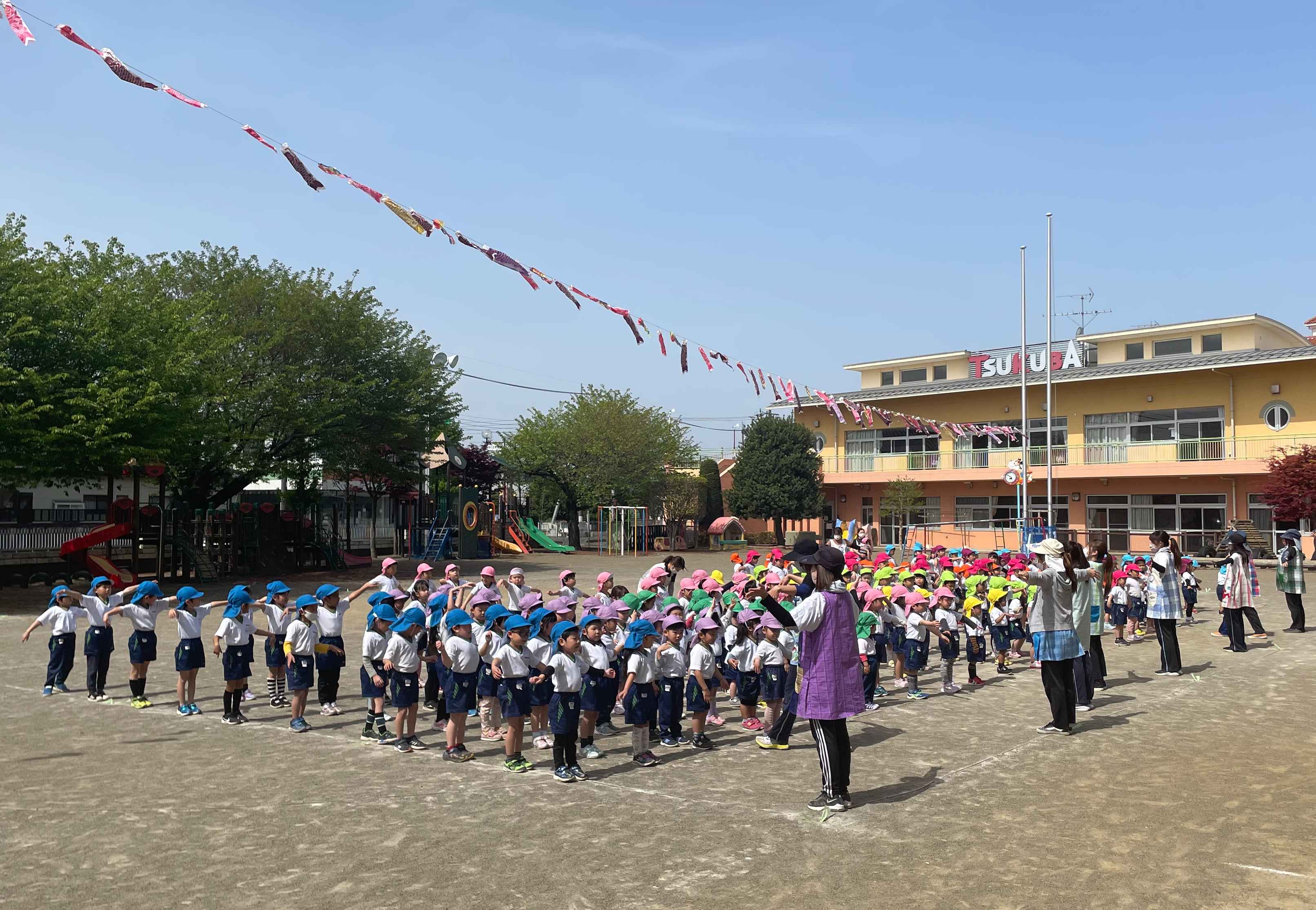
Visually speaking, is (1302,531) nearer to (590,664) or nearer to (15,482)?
(590,664)

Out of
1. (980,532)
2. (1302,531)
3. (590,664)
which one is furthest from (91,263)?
(1302,531)

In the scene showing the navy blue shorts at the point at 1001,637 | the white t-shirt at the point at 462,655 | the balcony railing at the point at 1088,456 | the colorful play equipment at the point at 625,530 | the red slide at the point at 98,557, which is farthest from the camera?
the colorful play equipment at the point at 625,530

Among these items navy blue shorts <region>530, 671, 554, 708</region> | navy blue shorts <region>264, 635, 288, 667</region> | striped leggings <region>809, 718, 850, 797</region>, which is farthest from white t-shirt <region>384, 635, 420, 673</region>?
striped leggings <region>809, 718, 850, 797</region>

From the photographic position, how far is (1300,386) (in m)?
35.6

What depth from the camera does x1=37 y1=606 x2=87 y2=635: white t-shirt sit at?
39.9 ft

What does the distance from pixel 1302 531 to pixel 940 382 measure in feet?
52.0

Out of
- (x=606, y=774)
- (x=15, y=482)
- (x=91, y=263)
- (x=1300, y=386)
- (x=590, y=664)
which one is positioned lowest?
(x=606, y=774)

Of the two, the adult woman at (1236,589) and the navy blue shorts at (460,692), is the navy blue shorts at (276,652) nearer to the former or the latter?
the navy blue shorts at (460,692)

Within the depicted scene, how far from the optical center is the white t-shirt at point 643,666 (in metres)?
9.05

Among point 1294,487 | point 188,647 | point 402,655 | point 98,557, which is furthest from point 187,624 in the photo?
point 1294,487

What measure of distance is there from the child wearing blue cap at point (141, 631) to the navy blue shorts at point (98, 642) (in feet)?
1.06

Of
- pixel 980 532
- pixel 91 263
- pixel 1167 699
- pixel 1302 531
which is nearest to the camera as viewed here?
pixel 1167 699

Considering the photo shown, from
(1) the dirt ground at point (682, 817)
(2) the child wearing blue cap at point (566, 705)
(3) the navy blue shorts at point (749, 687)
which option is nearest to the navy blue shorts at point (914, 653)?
(1) the dirt ground at point (682, 817)

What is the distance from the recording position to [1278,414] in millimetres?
36062
